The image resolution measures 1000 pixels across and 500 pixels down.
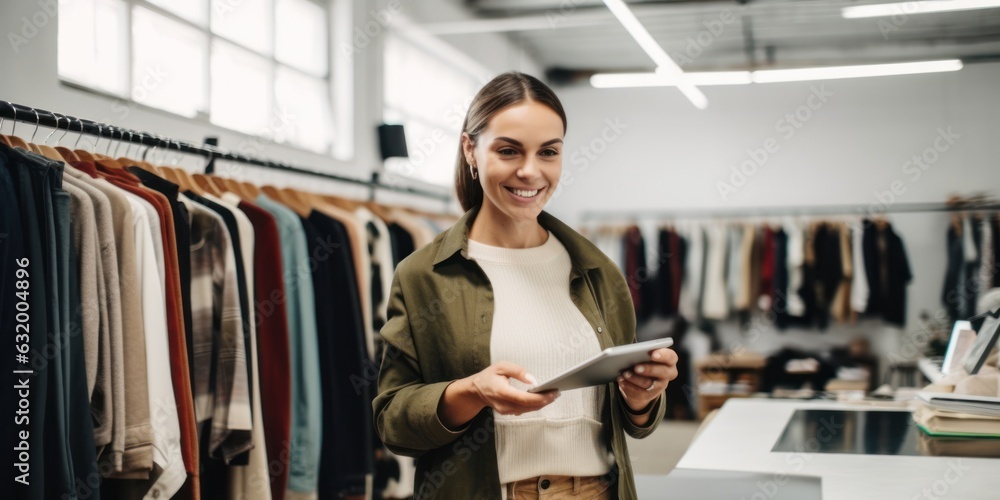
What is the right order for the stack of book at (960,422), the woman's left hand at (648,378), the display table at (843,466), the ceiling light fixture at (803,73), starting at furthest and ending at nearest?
the ceiling light fixture at (803,73) < the stack of book at (960,422) < the display table at (843,466) < the woman's left hand at (648,378)

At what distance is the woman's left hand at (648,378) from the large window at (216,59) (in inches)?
91.4

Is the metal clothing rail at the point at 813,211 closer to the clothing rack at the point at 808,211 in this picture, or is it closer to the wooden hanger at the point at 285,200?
the clothing rack at the point at 808,211

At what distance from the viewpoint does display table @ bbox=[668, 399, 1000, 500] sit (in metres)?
1.97

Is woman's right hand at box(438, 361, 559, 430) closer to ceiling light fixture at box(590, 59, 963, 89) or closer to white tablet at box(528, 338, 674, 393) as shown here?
white tablet at box(528, 338, 674, 393)

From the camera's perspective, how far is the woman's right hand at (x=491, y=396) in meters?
1.35

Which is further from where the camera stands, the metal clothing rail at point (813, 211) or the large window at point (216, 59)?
the metal clothing rail at point (813, 211)

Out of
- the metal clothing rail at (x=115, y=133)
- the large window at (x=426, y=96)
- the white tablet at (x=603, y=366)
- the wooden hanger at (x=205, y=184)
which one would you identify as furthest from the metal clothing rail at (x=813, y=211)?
the white tablet at (x=603, y=366)

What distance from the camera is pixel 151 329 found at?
2.33m

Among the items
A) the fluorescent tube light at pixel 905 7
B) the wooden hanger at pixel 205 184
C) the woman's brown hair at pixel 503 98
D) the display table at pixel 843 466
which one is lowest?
the display table at pixel 843 466

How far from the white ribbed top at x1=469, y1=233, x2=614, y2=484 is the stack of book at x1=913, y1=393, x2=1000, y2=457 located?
132 centimetres

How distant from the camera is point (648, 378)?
1.51 meters

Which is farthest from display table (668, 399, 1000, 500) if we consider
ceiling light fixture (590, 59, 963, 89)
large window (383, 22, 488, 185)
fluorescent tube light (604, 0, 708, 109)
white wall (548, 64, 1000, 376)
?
white wall (548, 64, 1000, 376)

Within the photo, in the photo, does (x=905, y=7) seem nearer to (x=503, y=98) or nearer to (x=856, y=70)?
(x=856, y=70)

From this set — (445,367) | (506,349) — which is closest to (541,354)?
(506,349)
